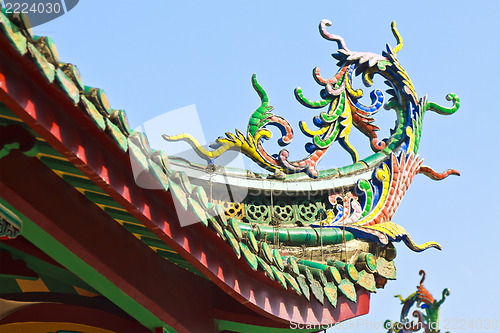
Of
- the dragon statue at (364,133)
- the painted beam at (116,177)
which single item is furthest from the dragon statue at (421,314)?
the painted beam at (116,177)

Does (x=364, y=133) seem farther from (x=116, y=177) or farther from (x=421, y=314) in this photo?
(x=116, y=177)

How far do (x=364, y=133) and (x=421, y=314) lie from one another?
1.61 metres

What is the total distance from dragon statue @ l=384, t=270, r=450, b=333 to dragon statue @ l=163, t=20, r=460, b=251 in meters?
0.66

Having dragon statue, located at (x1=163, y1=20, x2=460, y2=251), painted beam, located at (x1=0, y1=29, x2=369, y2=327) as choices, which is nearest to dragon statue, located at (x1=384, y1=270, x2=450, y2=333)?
dragon statue, located at (x1=163, y1=20, x2=460, y2=251)

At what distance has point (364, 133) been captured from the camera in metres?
7.23

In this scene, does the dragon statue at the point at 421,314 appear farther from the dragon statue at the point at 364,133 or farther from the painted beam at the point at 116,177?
the painted beam at the point at 116,177

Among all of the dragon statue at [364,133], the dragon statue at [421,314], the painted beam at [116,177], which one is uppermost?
the dragon statue at [364,133]

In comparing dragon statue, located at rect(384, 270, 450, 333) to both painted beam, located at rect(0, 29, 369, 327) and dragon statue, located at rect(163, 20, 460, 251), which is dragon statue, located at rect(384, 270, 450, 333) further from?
painted beam, located at rect(0, 29, 369, 327)

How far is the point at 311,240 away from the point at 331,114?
1355 millimetres

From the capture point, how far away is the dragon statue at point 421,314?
23.1 feet

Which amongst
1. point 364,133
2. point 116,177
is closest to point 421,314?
point 364,133

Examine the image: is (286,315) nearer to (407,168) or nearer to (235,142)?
(235,142)

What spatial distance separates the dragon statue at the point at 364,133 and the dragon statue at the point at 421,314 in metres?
0.66

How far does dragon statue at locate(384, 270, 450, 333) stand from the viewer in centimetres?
704
